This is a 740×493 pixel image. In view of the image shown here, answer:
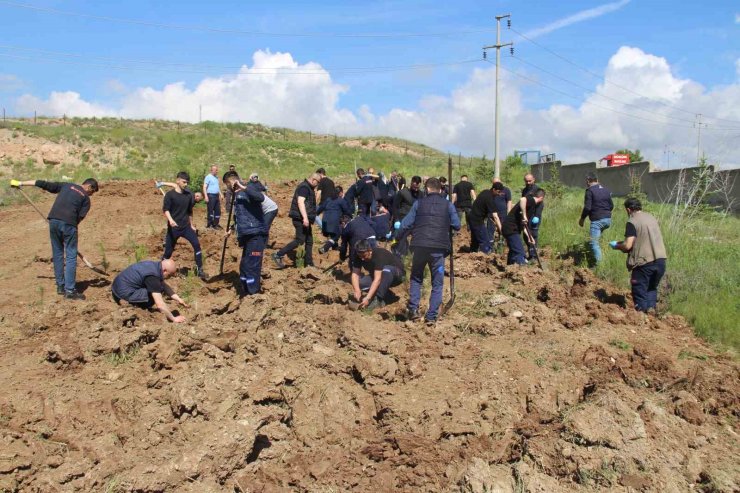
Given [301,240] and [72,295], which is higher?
[301,240]

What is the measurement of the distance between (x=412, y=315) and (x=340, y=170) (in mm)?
26238

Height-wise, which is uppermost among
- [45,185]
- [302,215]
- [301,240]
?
[45,185]

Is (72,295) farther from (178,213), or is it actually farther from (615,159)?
(615,159)

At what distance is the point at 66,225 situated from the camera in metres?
7.73

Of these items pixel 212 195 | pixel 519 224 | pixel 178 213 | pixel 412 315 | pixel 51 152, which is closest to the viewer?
pixel 412 315

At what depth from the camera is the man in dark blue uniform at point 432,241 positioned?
683cm

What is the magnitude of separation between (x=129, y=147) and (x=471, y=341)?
103ft

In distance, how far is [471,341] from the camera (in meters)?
6.50

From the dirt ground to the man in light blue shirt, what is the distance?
5.65 metres

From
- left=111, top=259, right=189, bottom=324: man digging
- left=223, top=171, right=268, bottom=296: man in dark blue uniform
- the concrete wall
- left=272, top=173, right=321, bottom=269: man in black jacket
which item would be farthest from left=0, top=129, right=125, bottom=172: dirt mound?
left=111, top=259, right=189, bottom=324: man digging

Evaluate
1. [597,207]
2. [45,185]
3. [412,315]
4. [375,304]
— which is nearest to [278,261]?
[375,304]

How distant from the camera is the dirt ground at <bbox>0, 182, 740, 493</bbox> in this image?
13.8 ft

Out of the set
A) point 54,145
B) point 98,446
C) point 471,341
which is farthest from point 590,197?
point 54,145

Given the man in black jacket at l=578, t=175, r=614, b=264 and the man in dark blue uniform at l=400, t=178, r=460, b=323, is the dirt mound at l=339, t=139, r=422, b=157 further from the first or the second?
the man in dark blue uniform at l=400, t=178, r=460, b=323
